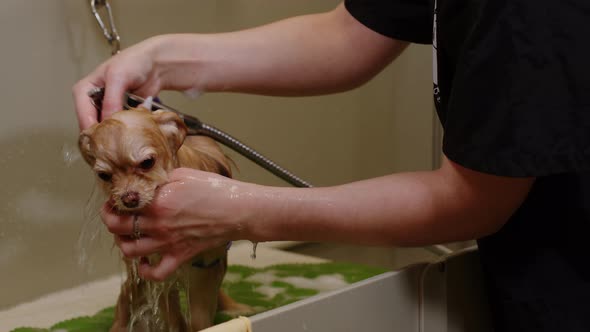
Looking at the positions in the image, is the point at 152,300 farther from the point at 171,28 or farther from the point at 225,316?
the point at 171,28

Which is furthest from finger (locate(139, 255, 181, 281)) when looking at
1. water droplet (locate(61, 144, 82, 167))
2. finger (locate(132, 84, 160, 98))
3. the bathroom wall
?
water droplet (locate(61, 144, 82, 167))

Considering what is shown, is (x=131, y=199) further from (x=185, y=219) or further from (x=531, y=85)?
(x=531, y=85)

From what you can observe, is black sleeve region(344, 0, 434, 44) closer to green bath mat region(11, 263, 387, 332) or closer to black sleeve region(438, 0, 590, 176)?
black sleeve region(438, 0, 590, 176)

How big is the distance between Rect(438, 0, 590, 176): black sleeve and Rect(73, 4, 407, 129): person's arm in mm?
317

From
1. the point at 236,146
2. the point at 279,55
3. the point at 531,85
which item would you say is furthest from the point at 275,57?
the point at 531,85

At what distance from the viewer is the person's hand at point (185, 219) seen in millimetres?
618

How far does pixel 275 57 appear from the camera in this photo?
34.4 inches

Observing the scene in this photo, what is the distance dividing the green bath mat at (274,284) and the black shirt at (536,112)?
1.61 ft

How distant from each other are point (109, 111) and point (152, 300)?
23 centimetres

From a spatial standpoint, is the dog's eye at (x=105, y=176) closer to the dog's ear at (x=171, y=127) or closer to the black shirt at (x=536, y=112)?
the dog's ear at (x=171, y=127)

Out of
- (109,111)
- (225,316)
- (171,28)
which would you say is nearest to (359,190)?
(109,111)

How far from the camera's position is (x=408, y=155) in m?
1.44

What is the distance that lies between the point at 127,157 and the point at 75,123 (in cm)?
60

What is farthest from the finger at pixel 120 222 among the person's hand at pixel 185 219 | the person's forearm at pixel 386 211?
the person's forearm at pixel 386 211
